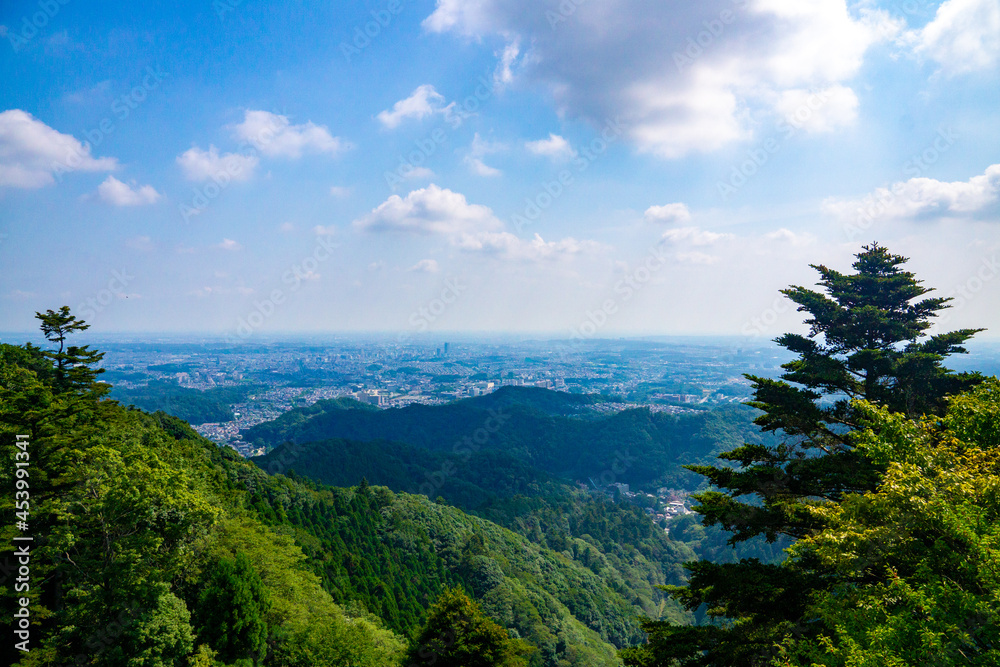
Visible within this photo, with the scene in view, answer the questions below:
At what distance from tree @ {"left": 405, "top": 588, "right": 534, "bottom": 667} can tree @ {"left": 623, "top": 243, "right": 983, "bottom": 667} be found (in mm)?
4061

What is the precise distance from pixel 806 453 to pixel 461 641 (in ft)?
40.1

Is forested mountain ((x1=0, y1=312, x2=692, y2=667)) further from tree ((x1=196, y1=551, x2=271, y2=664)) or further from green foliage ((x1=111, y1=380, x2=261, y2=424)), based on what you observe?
green foliage ((x1=111, y1=380, x2=261, y2=424))

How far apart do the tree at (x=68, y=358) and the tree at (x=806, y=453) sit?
91.7ft

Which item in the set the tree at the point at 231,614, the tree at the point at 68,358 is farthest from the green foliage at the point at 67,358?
the tree at the point at 231,614

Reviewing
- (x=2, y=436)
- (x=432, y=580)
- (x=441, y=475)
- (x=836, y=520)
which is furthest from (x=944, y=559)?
(x=441, y=475)

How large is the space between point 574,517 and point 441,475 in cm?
3375

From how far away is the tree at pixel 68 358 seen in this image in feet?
73.3

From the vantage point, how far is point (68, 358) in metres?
23.2

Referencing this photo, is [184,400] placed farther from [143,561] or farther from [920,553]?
[920,553]

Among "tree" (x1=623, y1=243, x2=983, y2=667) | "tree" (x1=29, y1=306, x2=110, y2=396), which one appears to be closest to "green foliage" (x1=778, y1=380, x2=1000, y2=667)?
"tree" (x1=623, y1=243, x2=983, y2=667)

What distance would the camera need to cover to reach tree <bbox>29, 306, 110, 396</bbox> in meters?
22.3

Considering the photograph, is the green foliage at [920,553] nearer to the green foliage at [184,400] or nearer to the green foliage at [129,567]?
the green foliage at [129,567]

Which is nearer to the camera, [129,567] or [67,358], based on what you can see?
[129,567]

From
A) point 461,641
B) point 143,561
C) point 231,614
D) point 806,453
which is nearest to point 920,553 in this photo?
point 806,453
